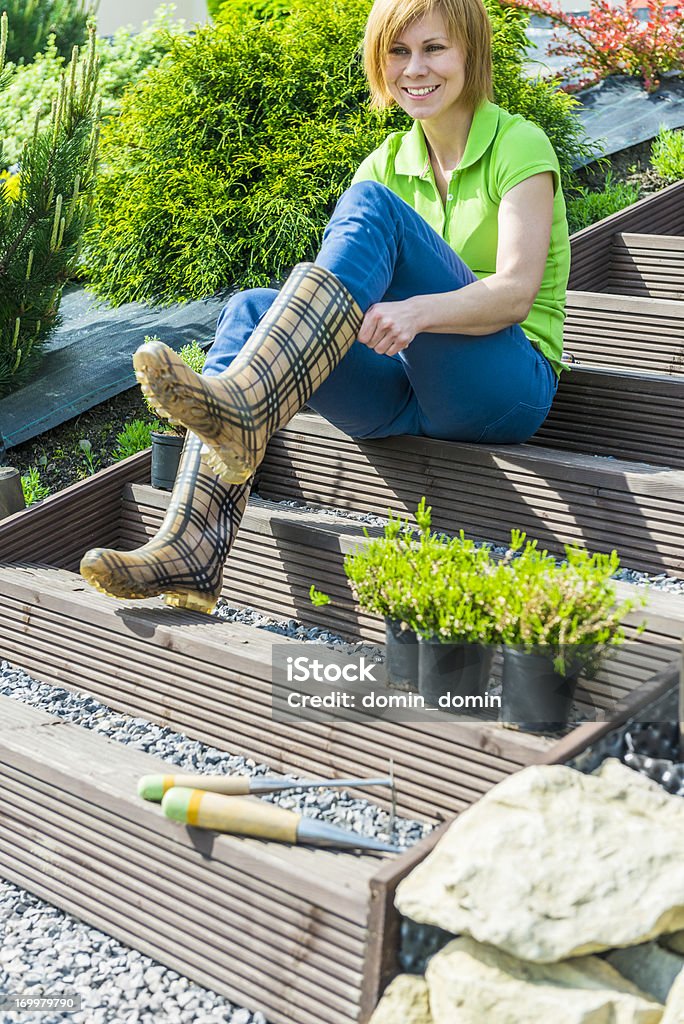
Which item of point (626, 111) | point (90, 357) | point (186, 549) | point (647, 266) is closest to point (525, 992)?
point (186, 549)

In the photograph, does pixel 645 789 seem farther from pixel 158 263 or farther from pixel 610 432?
Answer: pixel 158 263

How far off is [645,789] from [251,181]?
2.80m

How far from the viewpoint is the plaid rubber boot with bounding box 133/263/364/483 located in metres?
1.75

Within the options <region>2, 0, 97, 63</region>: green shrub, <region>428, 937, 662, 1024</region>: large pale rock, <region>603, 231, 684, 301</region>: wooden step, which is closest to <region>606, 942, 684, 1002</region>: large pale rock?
<region>428, 937, 662, 1024</region>: large pale rock

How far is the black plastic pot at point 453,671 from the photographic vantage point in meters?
1.67

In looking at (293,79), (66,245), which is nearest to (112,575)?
(66,245)

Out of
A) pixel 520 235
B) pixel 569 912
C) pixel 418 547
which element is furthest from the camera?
pixel 520 235

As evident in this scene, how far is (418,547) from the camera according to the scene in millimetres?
1822

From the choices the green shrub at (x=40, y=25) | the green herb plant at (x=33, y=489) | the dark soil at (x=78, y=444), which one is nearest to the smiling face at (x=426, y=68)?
the dark soil at (x=78, y=444)

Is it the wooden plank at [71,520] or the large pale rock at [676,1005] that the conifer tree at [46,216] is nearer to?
the wooden plank at [71,520]

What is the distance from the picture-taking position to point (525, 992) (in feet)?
4.15

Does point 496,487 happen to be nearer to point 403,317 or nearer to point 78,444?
point 403,317

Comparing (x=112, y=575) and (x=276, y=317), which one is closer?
(x=276, y=317)

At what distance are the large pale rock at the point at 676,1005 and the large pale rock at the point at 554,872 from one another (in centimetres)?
6
